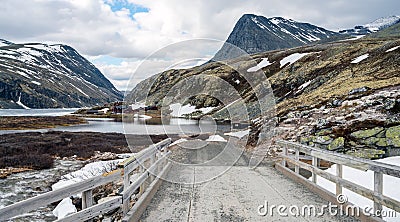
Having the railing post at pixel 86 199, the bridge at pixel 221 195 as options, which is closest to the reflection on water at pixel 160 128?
the bridge at pixel 221 195

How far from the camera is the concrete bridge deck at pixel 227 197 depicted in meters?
5.97

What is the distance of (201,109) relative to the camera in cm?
7200

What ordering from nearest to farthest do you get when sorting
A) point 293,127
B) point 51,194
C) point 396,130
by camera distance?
point 51,194, point 396,130, point 293,127

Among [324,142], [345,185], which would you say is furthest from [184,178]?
[324,142]

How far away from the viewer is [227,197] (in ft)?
24.3

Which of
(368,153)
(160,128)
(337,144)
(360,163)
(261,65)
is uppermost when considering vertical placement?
(261,65)

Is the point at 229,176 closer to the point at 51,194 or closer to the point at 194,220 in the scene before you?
the point at 194,220

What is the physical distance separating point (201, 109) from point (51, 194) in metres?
68.3

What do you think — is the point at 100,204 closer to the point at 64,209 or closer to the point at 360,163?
the point at 360,163

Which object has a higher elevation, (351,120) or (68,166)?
(351,120)

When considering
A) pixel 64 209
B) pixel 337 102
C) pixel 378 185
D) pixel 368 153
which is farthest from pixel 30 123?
pixel 378 185

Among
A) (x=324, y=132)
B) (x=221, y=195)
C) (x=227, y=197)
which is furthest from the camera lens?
(x=324, y=132)

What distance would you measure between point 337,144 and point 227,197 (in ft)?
29.8

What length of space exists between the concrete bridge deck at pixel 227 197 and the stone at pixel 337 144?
5.19m
